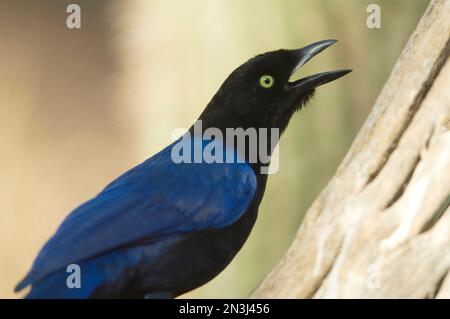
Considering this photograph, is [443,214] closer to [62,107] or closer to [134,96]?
[134,96]

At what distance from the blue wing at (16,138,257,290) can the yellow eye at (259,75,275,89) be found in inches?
14.3

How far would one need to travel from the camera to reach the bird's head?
136 inches

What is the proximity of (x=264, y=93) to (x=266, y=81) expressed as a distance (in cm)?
5

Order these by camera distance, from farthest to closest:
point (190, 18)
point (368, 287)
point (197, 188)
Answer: point (190, 18), point (197, 188), point (368, 287)

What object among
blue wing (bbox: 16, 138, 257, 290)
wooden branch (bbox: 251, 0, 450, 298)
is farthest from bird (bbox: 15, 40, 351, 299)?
wooden branch (bbox: 251, 0, 450, 298)

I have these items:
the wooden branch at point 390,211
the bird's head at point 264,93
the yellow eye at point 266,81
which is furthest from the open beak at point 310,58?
the wooden branch at point 390,211

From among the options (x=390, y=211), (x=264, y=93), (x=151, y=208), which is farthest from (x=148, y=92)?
(x=390, y=211)

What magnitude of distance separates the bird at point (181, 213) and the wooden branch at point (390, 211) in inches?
14.7

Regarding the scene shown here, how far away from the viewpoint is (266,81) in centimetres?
353

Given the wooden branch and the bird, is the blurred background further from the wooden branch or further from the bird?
the wooden branch

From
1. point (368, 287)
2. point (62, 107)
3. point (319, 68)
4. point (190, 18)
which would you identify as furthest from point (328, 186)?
point (62, 107)

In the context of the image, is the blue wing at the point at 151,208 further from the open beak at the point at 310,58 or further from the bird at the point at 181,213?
the open beak at the point at 310,58

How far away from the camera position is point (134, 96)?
143 inches
